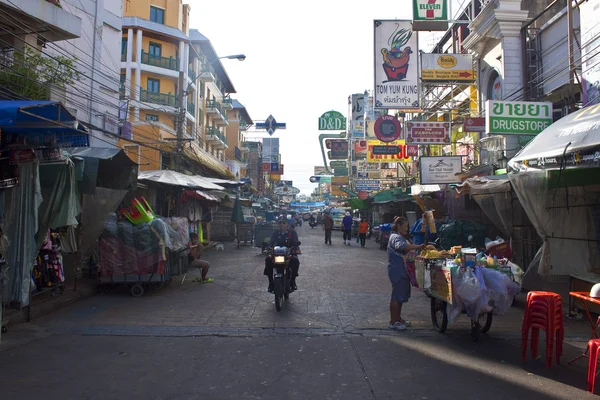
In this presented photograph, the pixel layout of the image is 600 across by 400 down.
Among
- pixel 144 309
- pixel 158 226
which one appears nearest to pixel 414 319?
pixel 144 309

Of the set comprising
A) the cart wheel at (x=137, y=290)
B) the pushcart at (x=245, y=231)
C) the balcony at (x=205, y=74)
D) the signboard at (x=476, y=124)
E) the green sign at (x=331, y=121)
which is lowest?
the cart wheel at (x=137, y=290)

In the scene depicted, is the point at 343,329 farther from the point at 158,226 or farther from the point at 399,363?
the point at 158,226

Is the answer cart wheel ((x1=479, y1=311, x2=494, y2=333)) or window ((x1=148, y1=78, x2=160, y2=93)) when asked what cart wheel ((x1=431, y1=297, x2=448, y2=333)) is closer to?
cart wheel ((x1=479, y1=311, x2=494, y2=333))

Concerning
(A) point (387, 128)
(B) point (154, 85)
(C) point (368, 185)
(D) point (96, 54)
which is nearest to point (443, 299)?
(A) point (387, 128)

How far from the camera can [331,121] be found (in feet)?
88.9

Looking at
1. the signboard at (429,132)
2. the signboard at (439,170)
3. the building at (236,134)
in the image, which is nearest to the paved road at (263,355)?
the signboard at (439,170)

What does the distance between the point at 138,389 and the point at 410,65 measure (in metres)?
14.9

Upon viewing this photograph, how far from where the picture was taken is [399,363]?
210 inches

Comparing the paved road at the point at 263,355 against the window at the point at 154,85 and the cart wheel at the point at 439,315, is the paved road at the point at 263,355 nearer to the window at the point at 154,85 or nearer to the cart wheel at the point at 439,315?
the cart wheel at the point at 439,315

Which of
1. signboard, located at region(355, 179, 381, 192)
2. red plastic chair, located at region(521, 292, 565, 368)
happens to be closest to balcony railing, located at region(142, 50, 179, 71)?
signboard, located at region(355, 179, 381, 192)

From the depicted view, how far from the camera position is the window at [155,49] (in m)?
37.0

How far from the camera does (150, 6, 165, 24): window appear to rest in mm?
37281

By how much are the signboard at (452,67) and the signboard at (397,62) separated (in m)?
1.22

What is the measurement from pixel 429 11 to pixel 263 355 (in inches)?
541
